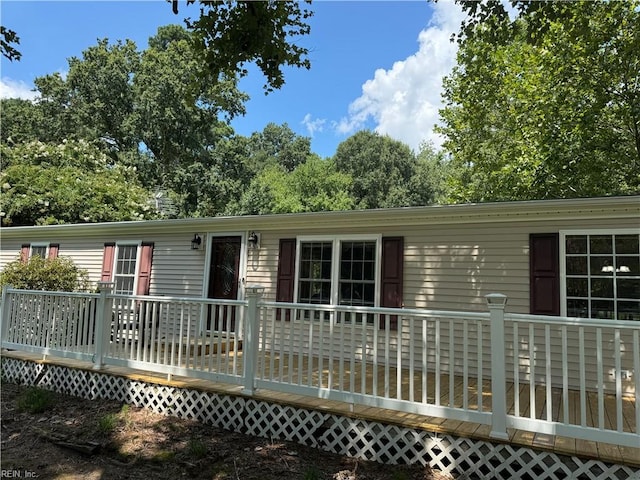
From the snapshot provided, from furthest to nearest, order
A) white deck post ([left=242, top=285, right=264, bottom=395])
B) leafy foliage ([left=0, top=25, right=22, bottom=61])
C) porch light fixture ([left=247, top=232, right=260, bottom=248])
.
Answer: porch light fixture ([left=247, top=232, right=260, bottom=248]), leafy foliage ([left=0, top=25, right=22, bottom=61]), white deck post ([left=242, top=285, right=264, bottom=395])

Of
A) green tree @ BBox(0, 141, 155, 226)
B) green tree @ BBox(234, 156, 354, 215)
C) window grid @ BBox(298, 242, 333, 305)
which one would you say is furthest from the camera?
green tree @ BBox(234, 156, 354, 215)

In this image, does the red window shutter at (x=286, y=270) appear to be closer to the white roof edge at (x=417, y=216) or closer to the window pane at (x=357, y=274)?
the white roof edge at (x=417, y=216)

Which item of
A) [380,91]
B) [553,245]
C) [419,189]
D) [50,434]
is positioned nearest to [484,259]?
[553,245]

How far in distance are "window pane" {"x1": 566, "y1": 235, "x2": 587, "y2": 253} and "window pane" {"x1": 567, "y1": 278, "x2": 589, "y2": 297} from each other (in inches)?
14.0

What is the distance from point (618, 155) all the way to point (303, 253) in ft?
29.0

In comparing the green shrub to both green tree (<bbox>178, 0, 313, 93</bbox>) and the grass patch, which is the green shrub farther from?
green tree (<bbox>178, 0, 313, 93</bbox>)

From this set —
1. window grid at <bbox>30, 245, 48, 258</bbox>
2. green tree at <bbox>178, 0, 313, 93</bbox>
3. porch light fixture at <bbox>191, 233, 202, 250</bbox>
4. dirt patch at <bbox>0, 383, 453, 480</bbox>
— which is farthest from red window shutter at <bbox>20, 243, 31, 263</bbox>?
green tree at <bbox>178, 0, 313, 93</bbox>

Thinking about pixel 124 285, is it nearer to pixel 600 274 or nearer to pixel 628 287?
pixel 600 274

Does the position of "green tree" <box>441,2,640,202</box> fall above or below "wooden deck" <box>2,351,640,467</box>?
above

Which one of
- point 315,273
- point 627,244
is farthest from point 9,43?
point 627,244

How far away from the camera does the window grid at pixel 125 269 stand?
29.0ft

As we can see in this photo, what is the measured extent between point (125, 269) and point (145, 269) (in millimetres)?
632

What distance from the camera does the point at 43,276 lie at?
8.48m

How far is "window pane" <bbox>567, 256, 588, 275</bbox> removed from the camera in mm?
5164
